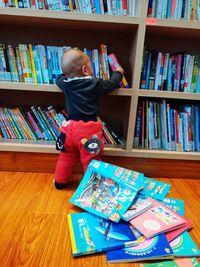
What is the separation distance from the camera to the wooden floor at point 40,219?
2.32ft

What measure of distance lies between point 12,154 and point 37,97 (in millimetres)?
400

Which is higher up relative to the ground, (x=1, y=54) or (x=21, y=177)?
(x=1, y=54)

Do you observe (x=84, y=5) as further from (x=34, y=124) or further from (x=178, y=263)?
(x=178, y=263)

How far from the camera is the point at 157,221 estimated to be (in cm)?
86

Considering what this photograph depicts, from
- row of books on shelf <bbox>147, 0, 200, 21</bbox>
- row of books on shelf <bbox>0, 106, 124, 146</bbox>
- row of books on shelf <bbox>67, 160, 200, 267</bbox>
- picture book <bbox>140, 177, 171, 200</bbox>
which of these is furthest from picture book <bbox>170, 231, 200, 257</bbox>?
row of books on shelf <bbox>147, 0, 200, 21</bbox>

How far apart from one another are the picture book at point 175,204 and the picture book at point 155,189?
0.03 m

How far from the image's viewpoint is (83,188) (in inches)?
39.7

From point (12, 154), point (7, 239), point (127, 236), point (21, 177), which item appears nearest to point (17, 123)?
point (12, 154)

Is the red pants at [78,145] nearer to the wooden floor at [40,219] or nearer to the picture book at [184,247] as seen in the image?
the wooden floor at [40,219]

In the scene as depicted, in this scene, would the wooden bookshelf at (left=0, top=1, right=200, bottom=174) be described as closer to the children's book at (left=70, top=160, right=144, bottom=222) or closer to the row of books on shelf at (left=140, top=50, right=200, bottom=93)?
the row of books on shelf at (left=140, top=50, right=200, bottom=93)

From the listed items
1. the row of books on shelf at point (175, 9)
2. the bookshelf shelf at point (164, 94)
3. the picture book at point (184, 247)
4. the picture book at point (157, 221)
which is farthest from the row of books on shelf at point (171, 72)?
the picture book at point (184, 247)

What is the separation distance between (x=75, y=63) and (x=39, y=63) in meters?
0.24

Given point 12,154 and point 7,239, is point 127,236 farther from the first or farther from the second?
point 12,154

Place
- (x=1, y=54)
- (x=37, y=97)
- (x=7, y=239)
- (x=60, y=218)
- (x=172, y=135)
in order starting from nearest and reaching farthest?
1. (x=7, y=239)
2. (x=60, y=218)
3. (x=1, y=54)
4. (x=172, y=135)
5. (x=37, y=97)
